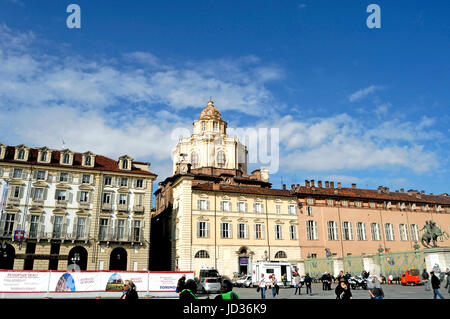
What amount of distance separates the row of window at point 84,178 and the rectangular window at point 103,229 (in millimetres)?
4825

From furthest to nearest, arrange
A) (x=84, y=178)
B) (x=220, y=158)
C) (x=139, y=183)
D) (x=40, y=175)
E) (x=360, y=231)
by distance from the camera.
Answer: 1. (x=220, y=158)
2. (x=360, y=231)
3. (x=139, y=183)
4. (x=84, y=178)
5. (x=40, y=175)

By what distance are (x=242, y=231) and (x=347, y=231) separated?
1844 centimetres

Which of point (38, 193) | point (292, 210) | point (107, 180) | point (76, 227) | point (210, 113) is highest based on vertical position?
point (210, 113)

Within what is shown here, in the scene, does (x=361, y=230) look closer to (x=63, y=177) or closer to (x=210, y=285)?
(x=210, y=285)

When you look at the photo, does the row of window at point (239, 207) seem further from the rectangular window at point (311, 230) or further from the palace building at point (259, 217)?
the rectangular window at point (311, 230)

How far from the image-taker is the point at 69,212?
142 feet

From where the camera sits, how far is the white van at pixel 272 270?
→ 36.3m

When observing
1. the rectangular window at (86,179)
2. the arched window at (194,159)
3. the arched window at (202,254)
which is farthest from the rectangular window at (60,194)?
the arched window at (194,159)

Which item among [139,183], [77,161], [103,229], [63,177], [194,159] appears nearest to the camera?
[103,229]

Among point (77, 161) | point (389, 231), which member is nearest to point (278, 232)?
point (389, 231)

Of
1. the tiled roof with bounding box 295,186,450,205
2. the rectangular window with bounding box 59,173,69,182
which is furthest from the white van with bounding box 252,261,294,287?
the rectangular window with bounding box 59,173,69,182

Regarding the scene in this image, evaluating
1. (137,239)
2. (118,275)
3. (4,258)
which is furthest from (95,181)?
(118,275)
